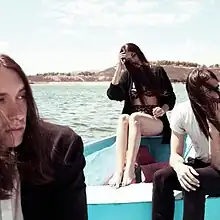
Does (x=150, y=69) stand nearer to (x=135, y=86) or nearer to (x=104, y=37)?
(x=135, y=86)

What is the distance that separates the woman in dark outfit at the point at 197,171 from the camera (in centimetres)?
139

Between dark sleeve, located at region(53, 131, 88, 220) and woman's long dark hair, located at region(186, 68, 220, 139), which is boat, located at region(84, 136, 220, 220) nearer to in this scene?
woman's long dark hair, located at region(186, 68, 220, 139)

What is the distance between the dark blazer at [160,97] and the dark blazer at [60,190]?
118 centimetres

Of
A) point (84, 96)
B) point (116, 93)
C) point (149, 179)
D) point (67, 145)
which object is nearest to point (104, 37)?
point (84, 96)

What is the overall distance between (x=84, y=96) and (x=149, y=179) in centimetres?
361

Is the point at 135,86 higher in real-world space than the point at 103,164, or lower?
higher

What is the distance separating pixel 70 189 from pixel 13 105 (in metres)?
0.17

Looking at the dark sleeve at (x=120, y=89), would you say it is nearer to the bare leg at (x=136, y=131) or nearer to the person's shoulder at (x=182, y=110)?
the bare leg at (x=136, y=131)

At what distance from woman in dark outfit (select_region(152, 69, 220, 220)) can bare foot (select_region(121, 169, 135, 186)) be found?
0.26 metres

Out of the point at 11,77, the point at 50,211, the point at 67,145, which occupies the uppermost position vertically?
the point at 11,77

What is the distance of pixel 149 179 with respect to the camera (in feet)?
5.62

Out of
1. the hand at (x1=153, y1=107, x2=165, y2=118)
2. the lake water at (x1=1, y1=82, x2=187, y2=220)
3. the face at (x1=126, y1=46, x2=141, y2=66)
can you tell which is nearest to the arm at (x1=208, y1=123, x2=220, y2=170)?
the hand at (x1=153, y1=107, x2=165, y2=118)

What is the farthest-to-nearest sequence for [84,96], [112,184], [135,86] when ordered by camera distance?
[84,96], [135,86], [112,184]

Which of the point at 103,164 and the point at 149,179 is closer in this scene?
the point at 149,179
